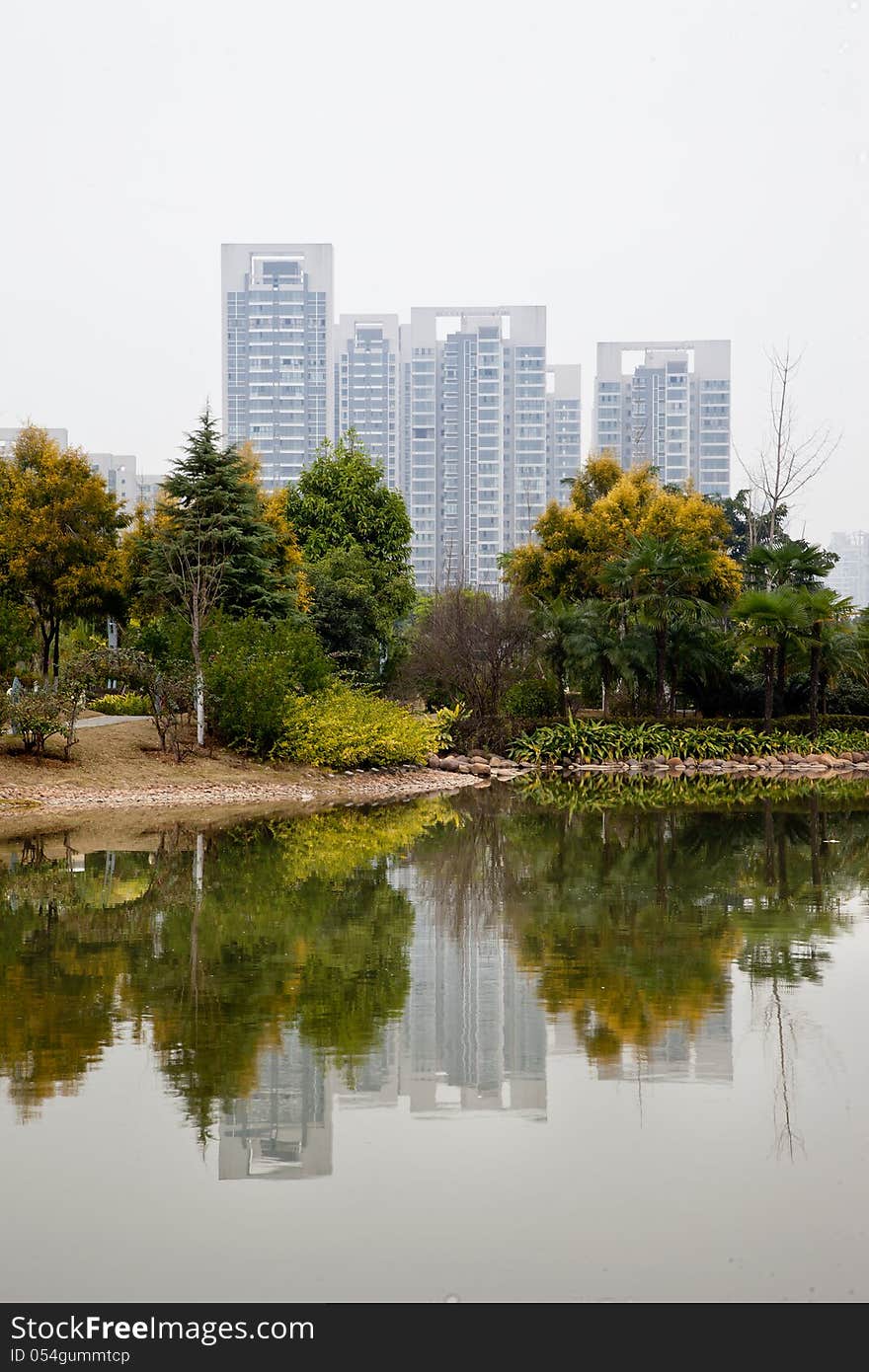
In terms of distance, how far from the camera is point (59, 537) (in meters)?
25.2

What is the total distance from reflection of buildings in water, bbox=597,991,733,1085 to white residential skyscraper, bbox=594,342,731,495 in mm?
110234

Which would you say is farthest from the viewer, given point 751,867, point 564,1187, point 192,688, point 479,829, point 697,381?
point 697,381

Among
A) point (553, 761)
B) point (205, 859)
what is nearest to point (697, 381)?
point (553, 761)

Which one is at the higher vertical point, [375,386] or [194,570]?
[375,386]

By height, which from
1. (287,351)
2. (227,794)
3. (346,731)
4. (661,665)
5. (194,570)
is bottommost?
(227,794)

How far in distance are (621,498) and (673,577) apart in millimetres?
5228

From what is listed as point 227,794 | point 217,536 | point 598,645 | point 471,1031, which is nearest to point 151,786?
point 227,794

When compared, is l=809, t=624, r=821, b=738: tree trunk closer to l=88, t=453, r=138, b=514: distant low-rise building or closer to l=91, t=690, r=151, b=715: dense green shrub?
l=91, t=690, r=151, b=715: dense green shrub

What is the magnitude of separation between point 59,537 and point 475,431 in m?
87.7

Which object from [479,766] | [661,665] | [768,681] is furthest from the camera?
[768,681]

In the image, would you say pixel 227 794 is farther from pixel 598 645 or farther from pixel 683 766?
pixel 598 645

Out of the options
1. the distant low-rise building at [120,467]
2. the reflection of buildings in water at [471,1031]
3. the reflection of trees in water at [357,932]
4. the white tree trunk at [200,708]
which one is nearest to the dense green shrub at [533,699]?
the white tree trunk at [200,708]

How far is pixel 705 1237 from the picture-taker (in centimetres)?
400

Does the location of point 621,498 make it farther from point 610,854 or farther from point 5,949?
point 5,949
